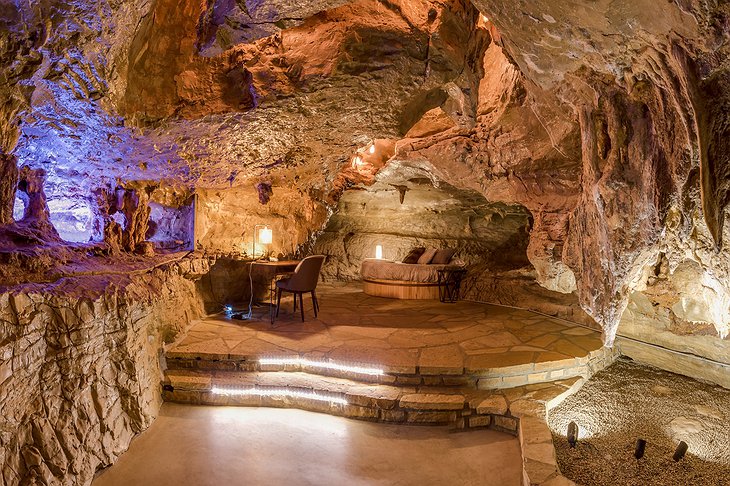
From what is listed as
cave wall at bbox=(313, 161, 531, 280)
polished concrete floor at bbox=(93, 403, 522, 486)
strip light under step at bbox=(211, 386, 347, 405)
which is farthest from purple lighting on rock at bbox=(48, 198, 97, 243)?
cave wall at bbox=(313, 161, 531, 280)

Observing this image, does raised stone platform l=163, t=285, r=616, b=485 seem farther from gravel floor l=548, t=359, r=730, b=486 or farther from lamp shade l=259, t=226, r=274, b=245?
lamp shade l=259, t=226, r=274, b=245

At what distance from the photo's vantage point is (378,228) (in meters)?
13.6

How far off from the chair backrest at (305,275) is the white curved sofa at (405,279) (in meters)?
3.66

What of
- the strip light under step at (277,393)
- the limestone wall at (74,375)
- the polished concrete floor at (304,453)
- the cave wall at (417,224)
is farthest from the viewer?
the cave wall at (417,224)

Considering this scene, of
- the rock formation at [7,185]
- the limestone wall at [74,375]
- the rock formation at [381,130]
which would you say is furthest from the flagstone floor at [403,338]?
the rock formation at [7,185]

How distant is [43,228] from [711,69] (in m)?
7.89

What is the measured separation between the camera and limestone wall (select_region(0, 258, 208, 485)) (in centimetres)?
335

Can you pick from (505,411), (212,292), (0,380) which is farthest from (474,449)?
(212,292)

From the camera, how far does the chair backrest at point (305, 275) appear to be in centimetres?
686

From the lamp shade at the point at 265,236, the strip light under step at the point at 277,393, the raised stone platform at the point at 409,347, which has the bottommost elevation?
the strip light under step at the point at 277,393

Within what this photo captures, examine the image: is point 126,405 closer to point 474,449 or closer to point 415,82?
point 474,449

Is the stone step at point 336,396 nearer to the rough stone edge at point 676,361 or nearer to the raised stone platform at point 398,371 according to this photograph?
the raised stone platform at point 398,371

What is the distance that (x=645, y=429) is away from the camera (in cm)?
496

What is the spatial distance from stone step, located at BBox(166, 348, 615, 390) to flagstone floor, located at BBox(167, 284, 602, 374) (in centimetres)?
4
